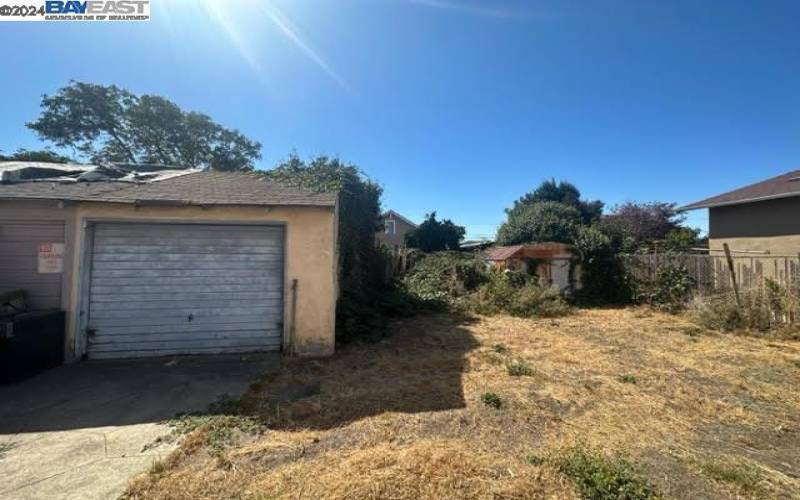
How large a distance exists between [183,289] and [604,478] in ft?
19.8

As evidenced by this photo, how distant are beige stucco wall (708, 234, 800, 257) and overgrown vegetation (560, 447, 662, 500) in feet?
34.1

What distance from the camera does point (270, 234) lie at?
5.94 m

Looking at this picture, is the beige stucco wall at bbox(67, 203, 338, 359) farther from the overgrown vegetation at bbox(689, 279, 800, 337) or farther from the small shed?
the overgrown vegetation at bbox(689, 279, 800, 337)

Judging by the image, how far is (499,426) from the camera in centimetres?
345

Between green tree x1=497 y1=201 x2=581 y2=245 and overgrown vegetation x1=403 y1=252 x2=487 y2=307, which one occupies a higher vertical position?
green tree x1=497 y1=201 x2=581 y2=245

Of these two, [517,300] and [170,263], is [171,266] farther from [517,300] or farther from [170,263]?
[517,300]

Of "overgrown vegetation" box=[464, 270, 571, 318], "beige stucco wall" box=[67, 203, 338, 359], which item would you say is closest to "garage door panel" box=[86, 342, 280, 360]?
"beige stucco wall" box=[67, 203, 338, 359]

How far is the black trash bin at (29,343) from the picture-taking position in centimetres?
445

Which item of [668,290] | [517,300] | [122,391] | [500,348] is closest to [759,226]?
[668,290]

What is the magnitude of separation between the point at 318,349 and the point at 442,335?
9.08 ft

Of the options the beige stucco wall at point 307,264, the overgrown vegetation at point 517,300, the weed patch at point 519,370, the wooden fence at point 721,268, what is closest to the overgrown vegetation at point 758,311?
the wooden fence at point 721,268

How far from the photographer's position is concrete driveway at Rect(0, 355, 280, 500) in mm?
2652

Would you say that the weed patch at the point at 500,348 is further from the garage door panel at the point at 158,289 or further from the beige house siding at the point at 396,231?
the beige house siding at the point at 396,231

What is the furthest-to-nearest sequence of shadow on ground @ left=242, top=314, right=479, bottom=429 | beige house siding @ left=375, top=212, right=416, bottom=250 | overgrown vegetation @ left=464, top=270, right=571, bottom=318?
1. beige house siding @ left=375, top=212, right=416, bottom=250
2. overgrown vegetation @ left=464, top=270, right=571, bottom=318
3. shadow on ground @ left=242, top=314, right=479, bottom=429
